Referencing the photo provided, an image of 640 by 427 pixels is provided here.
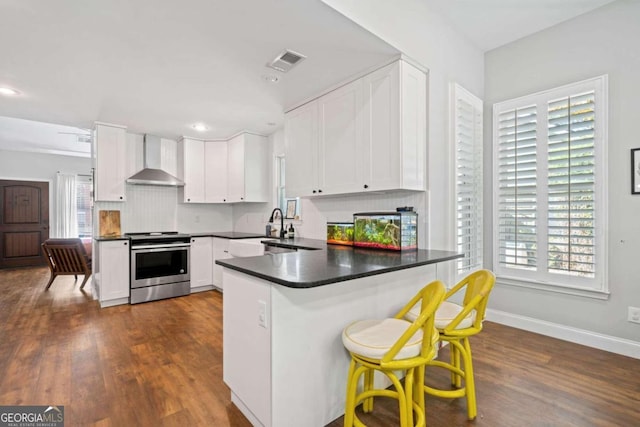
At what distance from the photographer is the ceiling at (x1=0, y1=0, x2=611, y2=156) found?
6.36ft

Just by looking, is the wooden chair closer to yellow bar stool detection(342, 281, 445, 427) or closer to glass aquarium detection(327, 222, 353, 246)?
glass aquarium detection(327, 222, 353, 246)

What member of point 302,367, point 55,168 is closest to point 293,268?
point 302,367

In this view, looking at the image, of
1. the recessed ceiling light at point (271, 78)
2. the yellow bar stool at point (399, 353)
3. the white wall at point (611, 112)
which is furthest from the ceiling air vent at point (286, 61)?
the white wall at point (611, 112)

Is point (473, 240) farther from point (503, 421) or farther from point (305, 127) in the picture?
point (305, 127)

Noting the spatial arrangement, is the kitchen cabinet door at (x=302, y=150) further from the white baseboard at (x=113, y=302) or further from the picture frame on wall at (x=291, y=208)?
the white baseboard at (x=113, y=302)

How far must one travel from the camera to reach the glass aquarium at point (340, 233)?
9.86ft

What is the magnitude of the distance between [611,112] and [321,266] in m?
2.88

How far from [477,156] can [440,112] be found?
2.62 feet

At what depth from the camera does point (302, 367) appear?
1.62 metres

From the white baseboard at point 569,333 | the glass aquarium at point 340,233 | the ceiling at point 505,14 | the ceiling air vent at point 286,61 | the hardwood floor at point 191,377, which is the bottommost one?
the hardwood floor at point 191,377

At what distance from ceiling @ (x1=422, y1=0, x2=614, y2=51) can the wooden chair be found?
5.75 m

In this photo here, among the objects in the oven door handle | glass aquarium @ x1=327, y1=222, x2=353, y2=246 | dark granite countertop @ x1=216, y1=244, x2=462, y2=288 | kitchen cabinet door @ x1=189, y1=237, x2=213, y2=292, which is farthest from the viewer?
kitchen cabinet door @ x1=189, y1=237, x2=213, y2=292

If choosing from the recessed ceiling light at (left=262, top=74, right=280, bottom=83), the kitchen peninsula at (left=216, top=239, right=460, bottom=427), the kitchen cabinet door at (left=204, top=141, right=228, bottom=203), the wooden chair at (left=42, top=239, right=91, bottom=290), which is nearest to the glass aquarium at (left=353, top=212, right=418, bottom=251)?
the kitchen peninsula at (left=216, top=239, right=460, bottom=427)

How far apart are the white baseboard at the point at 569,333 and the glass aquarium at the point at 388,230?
155 centimetres
